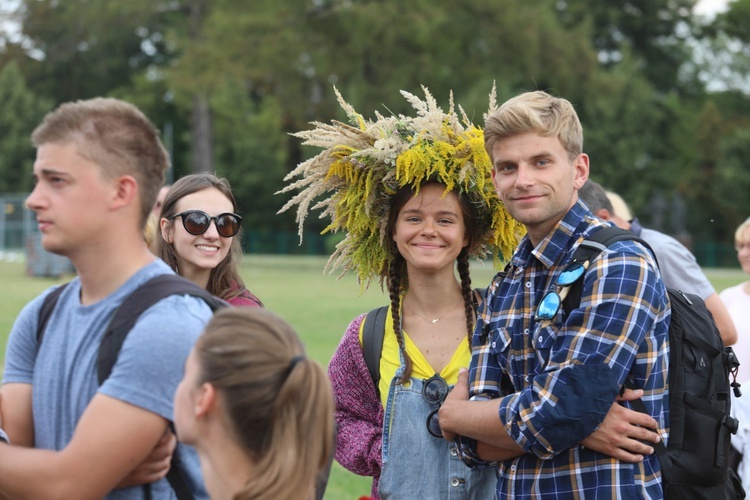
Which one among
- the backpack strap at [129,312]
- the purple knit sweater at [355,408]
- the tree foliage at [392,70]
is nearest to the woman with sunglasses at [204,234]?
the purple knit sweater at [355,408]

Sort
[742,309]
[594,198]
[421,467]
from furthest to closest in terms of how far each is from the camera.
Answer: [742,309] → [594,198] → [421,467]

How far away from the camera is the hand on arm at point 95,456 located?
2.54m

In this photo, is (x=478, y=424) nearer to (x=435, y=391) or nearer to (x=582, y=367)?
(x=582, y=367)

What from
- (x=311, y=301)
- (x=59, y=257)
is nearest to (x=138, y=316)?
(x=311, y=301)

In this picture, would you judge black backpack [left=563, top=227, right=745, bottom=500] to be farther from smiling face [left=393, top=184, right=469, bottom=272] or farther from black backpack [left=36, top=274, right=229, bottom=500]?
black backpack [left=36, top=274, right=229, bottom=500]

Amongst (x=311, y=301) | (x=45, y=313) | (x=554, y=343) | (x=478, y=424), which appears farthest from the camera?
(x=311, y=301)

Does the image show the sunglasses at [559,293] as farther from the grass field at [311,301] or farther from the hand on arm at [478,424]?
the grass field at [311,301]

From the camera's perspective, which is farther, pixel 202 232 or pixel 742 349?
pixel 742 349

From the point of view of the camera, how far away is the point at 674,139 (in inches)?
2266

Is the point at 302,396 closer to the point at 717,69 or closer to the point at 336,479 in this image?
the point at 336,479

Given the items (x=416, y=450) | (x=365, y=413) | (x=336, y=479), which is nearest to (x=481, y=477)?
(x=416, y=450)

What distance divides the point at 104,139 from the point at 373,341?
1958 millimetres

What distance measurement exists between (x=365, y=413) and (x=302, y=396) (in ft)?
6.06

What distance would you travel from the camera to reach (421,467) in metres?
4.10
